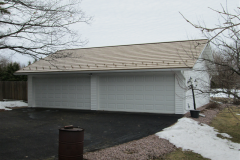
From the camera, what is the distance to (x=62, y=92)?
14023 mm

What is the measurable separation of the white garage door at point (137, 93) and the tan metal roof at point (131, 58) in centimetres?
73

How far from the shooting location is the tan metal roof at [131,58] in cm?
1165

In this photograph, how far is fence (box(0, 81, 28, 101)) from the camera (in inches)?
701

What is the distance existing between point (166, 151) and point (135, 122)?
12.9 feet

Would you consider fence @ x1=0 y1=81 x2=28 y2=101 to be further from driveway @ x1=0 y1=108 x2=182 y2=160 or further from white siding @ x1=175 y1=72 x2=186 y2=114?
white siding @ x1=175 y1=72 x2=186 y2=114

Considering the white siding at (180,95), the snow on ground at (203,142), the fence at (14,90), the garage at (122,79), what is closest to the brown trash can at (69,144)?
the snow on ground at (203,142)

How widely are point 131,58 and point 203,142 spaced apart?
7.80 meters

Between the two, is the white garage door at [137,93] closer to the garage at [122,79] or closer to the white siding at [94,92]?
the garage at [122,79]

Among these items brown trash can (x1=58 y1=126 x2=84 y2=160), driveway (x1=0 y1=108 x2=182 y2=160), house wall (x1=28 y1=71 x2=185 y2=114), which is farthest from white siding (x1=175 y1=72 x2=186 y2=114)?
brown trash can (x1=58 y1=126 x2=84 y2=160)

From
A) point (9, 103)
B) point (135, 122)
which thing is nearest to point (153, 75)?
point (135, 122)

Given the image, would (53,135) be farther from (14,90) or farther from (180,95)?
(14,90)

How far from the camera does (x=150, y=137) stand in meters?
6.90

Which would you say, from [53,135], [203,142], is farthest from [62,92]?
[203,142]

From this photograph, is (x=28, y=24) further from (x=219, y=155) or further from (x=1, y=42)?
(x=219, y=155)
